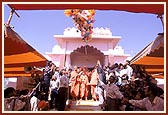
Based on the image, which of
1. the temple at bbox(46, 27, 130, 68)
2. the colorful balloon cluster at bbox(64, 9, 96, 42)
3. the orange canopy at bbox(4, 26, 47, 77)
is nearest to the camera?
the orange canopy at bbox(4, 26, 47, 77)

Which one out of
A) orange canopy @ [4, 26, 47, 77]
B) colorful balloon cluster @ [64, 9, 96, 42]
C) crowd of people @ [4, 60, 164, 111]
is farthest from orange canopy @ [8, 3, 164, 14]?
colorful balloon cluster @ [64, 9, 96, 42]

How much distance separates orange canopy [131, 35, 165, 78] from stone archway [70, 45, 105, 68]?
12.2ft

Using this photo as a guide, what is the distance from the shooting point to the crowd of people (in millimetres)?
3676

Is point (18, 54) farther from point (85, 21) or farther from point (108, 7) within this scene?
point (85, 21)

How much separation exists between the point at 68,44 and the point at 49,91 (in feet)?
13.5

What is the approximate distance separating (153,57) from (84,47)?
4.73 metres

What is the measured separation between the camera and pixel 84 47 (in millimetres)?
9336

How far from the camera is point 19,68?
5.45 meters

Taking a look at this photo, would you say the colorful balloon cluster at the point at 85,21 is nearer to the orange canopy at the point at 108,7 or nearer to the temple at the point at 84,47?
the temple at the point at 84,47

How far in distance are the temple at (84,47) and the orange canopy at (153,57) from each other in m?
3.16

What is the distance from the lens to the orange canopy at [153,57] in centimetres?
375

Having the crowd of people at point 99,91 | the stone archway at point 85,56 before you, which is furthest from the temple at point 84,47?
the crowd of people at point 99,91

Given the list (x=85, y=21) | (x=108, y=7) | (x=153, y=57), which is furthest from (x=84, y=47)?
(x=108, y=7)

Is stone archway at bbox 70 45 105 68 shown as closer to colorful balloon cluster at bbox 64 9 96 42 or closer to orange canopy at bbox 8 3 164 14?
colorful balloon cluster at bbox 64 9 96 42
